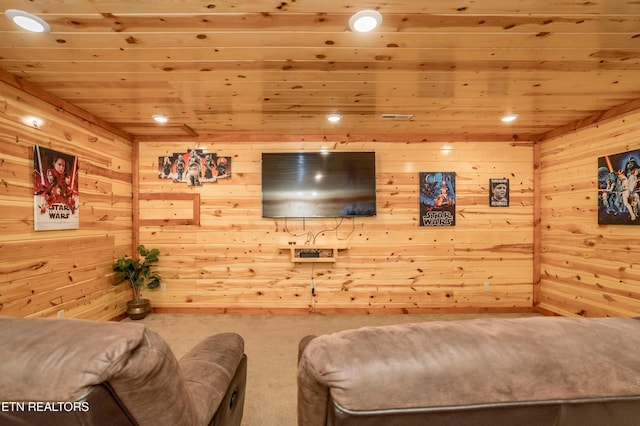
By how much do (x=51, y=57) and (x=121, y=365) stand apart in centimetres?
250

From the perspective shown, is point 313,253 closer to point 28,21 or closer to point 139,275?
point 139,275

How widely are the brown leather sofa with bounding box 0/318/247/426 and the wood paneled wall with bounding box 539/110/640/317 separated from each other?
13.0ft

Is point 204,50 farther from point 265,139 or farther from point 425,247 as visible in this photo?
point 425,247

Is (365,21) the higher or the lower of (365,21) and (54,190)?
the higher

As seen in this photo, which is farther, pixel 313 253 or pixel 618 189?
pixel 313 253

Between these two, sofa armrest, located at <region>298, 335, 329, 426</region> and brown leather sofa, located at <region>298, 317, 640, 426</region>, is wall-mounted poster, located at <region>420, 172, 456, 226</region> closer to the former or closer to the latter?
brown leather sofa, located at <region>298, 317, 640, 426</region>

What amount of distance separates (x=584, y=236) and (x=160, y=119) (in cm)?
505

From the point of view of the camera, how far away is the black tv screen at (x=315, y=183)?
372 cm

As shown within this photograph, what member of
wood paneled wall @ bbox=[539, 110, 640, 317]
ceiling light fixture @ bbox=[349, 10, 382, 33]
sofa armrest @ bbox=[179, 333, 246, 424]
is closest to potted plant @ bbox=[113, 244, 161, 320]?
sofa armrest @ bbox=[179, 333, 246, 424]

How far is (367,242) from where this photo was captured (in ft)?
12.7

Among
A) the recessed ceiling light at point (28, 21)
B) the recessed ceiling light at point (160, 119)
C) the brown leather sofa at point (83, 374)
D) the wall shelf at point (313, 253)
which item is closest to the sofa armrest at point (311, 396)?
the brown leather sofa at point (83, 374)

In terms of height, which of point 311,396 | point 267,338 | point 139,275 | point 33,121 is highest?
point 33,121

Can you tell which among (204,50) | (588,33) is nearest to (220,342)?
(204,50)

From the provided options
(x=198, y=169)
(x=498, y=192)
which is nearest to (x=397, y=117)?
(x=498, y=192)
